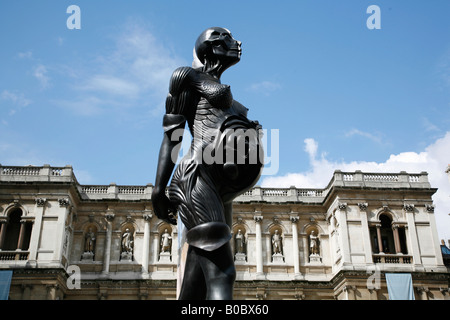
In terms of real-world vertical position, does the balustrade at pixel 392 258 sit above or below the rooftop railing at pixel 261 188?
below

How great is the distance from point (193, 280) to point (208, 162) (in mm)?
723

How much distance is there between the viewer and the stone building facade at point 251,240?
25703 mm

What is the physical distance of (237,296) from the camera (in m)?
27.2

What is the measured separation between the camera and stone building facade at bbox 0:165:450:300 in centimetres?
2570

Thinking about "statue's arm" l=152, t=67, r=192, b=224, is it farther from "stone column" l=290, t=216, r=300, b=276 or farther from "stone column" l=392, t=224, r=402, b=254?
"stone column" l=392, t=224, r=402, b=254

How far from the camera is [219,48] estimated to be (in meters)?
3.62

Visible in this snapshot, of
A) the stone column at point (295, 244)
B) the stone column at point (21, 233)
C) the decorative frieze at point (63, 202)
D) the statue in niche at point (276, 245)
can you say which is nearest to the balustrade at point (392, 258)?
the stone column at point (295, 244)

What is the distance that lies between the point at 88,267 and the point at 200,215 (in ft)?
84.9

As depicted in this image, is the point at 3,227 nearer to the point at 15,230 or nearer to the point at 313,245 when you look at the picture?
the point at 15,230

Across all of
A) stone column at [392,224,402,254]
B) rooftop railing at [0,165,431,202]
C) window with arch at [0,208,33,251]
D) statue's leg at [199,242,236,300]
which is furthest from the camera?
rooftop railing at [0,165,431,202]

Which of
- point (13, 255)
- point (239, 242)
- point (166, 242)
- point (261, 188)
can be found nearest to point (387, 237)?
point (261, 188)

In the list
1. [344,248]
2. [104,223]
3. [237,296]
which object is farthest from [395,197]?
[104,223]

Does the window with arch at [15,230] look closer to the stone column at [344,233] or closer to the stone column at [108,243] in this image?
the stone column at [108,243]

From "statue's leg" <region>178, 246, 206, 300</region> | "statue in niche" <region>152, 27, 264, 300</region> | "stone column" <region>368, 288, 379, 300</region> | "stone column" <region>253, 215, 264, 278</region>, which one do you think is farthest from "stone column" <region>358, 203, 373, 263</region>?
"statue's leg" <region>178, 246, 206, 300</region>
